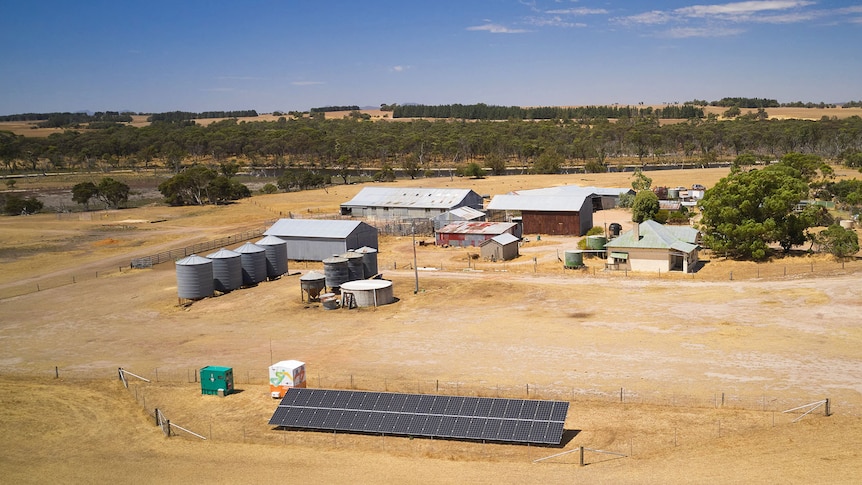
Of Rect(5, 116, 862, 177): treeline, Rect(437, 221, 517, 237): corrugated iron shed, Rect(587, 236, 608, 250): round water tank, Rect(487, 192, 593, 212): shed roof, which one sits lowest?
Rect(587, 236, 608, 250): round water tank

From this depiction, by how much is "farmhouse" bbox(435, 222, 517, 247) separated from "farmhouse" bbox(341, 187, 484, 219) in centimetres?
855

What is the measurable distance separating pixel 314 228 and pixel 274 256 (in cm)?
758

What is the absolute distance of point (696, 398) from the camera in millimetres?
29141

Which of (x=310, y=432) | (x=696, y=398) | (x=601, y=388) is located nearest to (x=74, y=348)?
(x=310, y=432)

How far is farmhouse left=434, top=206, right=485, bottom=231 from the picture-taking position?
7331 centimetres

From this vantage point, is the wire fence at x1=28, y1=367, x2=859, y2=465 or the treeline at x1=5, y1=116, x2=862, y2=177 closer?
the wire fence at x1=28, y1=367, x2=859, y2=465

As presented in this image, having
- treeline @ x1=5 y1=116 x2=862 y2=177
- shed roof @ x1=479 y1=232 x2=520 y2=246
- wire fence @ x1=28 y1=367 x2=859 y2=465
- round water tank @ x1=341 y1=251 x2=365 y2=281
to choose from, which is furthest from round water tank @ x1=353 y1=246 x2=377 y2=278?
treeline @ x1=5 y1=116 x2=862 y2=177

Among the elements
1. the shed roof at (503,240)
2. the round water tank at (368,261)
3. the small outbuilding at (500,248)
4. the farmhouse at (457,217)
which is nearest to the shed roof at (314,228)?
the round water tank at (368,261)

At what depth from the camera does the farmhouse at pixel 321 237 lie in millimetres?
62719

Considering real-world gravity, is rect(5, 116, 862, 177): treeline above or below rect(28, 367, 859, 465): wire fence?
above

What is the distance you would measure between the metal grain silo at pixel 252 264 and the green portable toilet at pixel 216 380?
23.4 meters

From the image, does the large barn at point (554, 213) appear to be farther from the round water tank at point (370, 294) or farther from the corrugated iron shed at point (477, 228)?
the round water tank at point (370, 294)

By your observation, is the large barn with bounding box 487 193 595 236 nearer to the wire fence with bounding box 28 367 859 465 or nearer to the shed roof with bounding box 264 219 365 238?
the shed roof with bounding box 264 219 365 238

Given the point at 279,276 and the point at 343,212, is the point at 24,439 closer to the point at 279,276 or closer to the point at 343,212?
the point at 279,276
